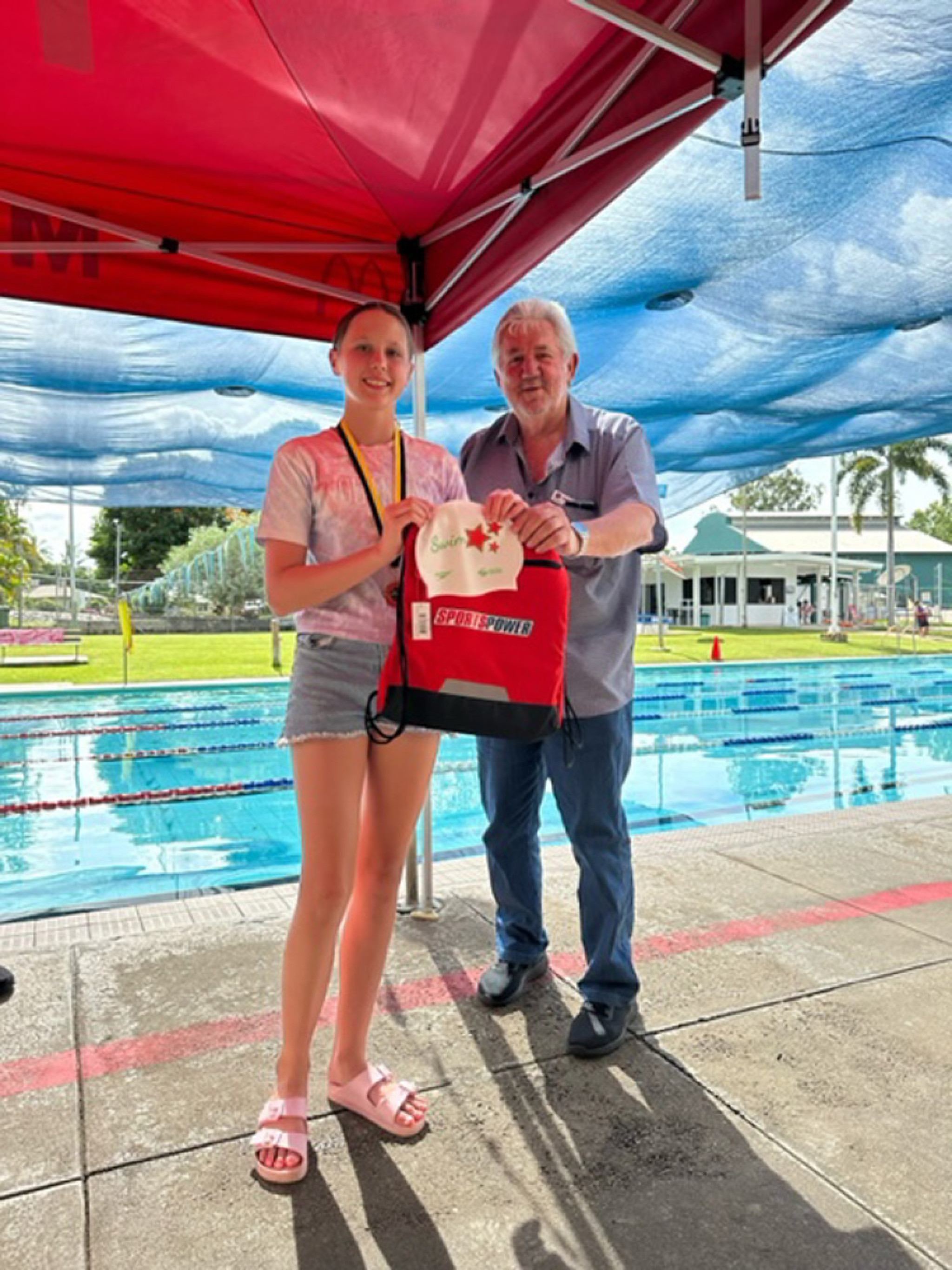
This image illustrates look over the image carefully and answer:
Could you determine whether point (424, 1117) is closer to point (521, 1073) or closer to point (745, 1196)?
point (521, 1073)

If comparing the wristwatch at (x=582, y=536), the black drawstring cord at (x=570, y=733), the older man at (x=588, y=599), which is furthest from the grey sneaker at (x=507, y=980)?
the wristwatch at (x=582, y=536)

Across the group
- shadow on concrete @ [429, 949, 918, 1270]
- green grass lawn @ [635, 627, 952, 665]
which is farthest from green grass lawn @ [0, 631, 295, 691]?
shadow on concrete @ [429, 949, 918, 1270]

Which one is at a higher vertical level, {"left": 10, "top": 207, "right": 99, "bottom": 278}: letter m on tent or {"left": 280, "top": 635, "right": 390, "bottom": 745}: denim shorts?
{"left": 10, "top": 207, "right": 99, "bottom": 278}: letter m on tent

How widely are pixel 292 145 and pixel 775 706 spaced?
11.6 metres

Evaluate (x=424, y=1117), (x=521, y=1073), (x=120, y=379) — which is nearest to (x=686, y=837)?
(x=521, y=1073)

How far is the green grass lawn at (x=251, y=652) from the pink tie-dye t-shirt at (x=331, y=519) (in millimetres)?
10412

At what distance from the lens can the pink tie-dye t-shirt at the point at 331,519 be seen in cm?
184

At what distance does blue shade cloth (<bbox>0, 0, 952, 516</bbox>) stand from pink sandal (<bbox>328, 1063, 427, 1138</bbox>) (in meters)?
2.91

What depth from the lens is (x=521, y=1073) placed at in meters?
2.22

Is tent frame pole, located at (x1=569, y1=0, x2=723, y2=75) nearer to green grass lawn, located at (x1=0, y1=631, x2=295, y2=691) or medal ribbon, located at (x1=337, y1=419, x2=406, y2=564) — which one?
medal ribbon, located at (x1=337, y1=419, x2=406, y2=564)

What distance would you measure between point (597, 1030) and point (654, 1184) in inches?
21.4

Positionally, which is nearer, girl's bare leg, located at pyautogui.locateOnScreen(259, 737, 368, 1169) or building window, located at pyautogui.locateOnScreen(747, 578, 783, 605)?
girl's bare leg, located at pyautogui.locateOnScreen(259, 737, 368, 1169)

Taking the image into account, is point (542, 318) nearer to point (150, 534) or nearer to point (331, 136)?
point (331, 136)

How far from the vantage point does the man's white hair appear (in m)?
2.27
